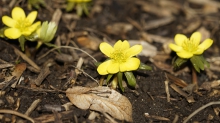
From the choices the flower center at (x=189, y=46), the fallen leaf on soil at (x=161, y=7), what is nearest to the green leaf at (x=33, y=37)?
the flower center at (x=189, y=46)

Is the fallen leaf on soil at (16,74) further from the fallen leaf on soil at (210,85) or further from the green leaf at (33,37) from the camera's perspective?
the fallen leaf on soil at (210,85)

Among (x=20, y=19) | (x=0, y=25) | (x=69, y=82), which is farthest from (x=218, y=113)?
(x=0, y=25)

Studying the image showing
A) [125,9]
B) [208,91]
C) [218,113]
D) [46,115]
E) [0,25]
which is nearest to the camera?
[46,115]

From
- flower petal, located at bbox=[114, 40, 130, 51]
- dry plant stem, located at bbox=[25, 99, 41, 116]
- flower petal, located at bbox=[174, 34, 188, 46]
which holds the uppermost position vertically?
flower petal, located at bbox=[174, 34, 188, 46]

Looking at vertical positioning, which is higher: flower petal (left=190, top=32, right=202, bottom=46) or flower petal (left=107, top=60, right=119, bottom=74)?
flower petal (left=190, top=32, right=202, bottom=46)

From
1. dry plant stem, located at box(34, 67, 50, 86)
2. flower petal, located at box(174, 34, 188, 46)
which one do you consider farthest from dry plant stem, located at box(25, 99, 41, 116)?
flower petal, located at box(174, 34, 188, 46)

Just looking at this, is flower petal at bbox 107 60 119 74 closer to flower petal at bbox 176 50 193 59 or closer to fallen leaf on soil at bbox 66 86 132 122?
fallen leaf on soil at bbox 66 86 132 122

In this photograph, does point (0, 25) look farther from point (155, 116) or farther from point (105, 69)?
point (155, 116)
